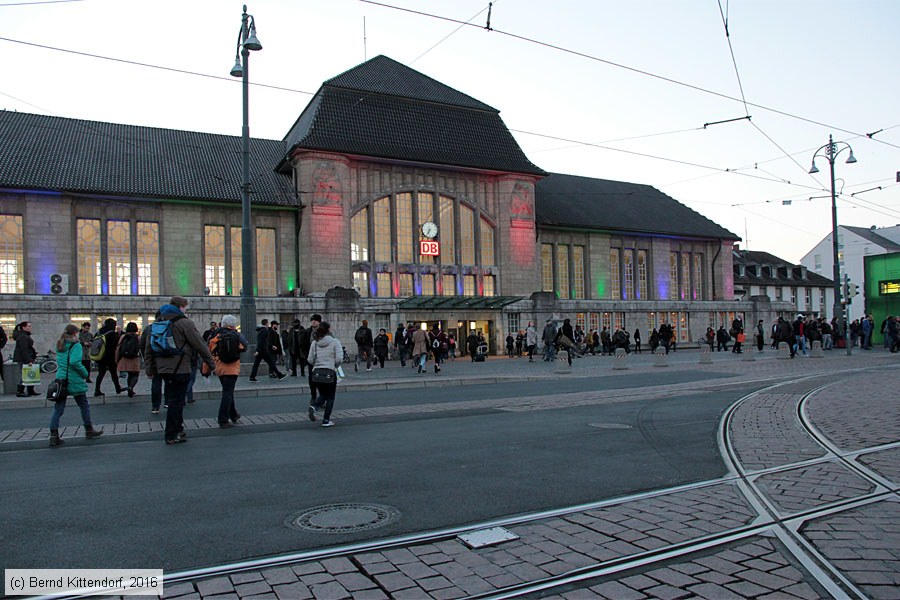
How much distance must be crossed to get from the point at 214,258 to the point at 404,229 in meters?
10.8

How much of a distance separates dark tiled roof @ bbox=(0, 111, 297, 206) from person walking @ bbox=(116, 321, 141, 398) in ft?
67.0

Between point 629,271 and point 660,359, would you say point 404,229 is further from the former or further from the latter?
point 629,271

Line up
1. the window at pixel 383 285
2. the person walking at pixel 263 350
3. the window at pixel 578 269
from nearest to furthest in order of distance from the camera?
the person walking at pixel 263 350, the window at pixel 383 285, the window at pixel 578 269

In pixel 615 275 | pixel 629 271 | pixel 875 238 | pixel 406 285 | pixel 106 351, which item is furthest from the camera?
pixel 875 238

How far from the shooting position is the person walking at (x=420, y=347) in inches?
896

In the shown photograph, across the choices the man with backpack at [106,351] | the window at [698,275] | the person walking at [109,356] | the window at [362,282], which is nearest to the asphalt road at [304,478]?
the man with backpack at [106,351]

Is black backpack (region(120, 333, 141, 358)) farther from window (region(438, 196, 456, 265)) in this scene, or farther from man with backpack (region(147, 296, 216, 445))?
window (region(438, 196, 456, 265))

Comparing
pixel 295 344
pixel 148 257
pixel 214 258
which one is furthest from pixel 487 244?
pixel 295 344

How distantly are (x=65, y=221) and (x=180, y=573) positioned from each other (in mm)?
34529

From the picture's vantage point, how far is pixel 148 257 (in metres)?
36.0

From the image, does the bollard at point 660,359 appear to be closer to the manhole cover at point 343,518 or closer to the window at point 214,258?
the manhole cover at point 343,518

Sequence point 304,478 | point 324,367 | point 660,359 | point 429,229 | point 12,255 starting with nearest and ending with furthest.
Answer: point 304,478 → point 324,367 → point 660,359 → point 12,255 → point 429,229

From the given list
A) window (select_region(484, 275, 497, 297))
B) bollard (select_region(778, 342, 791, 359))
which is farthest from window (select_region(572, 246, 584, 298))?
bollard (select_region(778, 342, 791, 359))

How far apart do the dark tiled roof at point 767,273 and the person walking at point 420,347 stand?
180 ft
